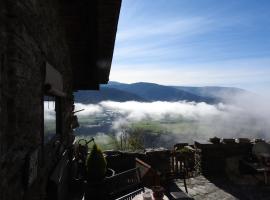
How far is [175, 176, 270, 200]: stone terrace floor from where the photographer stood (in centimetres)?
872

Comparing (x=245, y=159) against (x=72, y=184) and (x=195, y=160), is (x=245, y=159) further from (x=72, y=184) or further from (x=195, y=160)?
(x=72, y=184)

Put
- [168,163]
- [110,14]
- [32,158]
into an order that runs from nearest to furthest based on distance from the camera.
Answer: [32,158]
[110,14]
[168,163]

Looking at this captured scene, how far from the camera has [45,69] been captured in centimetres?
418

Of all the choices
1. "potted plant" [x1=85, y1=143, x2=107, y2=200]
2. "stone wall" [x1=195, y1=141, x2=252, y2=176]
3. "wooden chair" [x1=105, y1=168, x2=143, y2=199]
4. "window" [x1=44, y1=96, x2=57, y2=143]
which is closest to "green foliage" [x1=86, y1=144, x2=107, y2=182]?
"potted plant" [x1=85, y1=143, x2=107, y2=200]

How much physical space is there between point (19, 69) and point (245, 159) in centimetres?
958

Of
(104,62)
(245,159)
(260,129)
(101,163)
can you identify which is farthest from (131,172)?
(260,129)

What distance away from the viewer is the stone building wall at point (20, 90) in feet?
8.38

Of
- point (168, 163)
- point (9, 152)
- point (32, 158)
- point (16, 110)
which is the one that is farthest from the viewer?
point (168, 163)

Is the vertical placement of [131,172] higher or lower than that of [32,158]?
lower

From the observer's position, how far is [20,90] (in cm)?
300

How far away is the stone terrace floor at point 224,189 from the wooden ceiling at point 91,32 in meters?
4.17

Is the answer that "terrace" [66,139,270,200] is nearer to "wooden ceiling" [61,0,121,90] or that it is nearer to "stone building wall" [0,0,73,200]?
"wooden ceiling" [61,0,121,90]

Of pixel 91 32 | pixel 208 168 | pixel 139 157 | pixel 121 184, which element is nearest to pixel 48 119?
pixel 91 32

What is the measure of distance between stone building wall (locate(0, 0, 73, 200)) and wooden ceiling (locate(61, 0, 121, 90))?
1.26m
